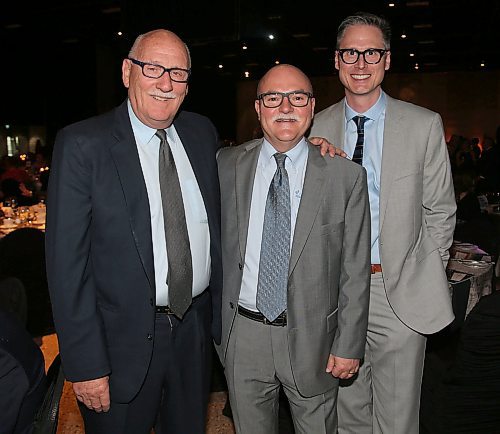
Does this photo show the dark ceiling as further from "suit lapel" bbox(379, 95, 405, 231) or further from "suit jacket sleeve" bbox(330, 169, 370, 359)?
"suit jacket sleeve" bbox(330, 169, 370, 359)

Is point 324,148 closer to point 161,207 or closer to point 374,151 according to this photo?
point 374,151

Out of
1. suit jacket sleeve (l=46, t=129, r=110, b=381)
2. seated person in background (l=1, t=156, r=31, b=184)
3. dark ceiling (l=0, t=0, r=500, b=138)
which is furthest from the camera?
seated person in background (l=1, t=156, r=31, b=184)

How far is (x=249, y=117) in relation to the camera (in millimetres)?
20125

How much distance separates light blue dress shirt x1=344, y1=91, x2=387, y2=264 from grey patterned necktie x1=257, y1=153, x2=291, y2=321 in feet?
1.52

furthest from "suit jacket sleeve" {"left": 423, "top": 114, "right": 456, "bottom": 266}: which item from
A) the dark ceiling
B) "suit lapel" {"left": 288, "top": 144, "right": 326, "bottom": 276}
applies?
the dark ceiling

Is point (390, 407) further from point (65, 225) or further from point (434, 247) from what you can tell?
point (65, 225)

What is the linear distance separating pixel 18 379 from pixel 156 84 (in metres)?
1.02

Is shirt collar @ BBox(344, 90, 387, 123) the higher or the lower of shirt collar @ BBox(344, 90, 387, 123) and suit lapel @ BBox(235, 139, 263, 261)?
the higher

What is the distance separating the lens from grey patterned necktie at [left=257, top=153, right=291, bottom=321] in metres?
1.96

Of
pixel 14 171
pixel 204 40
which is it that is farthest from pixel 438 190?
pixel 14 171

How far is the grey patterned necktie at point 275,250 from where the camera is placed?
1.96 metres

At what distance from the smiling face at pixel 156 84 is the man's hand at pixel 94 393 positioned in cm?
89

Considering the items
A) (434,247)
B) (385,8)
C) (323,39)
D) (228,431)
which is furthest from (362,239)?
(323,39)

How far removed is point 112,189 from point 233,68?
16.8 m
